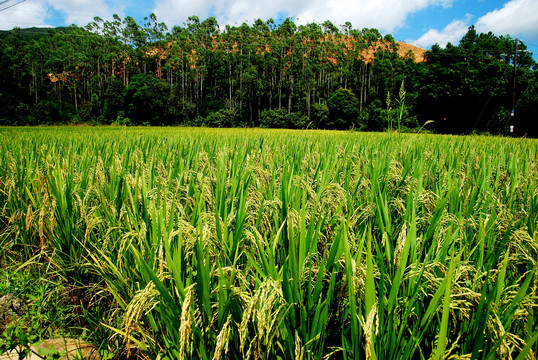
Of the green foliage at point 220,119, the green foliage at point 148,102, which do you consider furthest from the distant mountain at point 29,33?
the green foliage at point 220,119

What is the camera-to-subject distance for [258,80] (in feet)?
169

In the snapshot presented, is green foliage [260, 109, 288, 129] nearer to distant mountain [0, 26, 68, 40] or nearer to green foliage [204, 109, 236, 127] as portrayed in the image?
green foliage [204, 109, 236, 127]

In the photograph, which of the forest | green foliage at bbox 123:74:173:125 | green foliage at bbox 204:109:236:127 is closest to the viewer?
the forest

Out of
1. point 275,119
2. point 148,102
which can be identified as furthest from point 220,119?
point 148,102

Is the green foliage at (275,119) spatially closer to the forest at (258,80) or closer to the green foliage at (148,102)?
the forest at (258,80)

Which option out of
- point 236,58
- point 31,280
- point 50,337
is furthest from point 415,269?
point 236,58

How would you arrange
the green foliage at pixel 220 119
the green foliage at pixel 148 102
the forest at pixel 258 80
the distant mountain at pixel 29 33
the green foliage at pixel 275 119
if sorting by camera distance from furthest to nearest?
1. the distant mountain at pixel 29 33
2. the green foliage at pixel 275 119
3. the green foliage at pixel 148 102
4. the green foliage at pixel 220 119
5. the forest at pixel 258 80

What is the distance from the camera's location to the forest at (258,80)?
117 ft

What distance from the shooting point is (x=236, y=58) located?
56.1 metres

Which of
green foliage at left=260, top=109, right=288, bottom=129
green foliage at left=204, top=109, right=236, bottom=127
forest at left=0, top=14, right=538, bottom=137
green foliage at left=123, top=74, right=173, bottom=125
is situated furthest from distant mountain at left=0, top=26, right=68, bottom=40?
green foliage at left=260, top=109, right=288, bottom=129

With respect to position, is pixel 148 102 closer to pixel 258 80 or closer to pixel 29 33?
pixel 258 80

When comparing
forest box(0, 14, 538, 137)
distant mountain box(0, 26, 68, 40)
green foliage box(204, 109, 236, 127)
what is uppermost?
distant mountain box(0, 26, 68, 40)

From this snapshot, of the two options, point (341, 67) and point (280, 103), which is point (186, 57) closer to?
point (280, 103)

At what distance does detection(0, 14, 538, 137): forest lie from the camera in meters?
35.8
